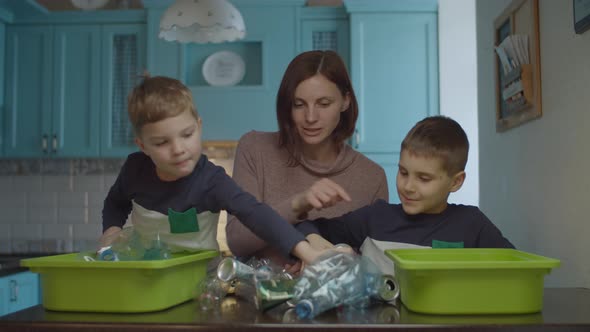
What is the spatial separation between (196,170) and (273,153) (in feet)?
1.32

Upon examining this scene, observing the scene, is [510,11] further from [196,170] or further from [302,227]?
[196,170]

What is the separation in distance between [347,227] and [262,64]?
7.84 ft

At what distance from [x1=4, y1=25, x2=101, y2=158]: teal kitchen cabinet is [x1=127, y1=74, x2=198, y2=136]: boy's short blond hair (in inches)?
105

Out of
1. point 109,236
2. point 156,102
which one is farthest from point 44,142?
point 156,102

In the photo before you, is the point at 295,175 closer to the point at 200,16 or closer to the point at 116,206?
the point at 116,206

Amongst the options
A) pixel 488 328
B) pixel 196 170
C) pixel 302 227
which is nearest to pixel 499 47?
pixel 302 227

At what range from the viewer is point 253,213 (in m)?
1.17

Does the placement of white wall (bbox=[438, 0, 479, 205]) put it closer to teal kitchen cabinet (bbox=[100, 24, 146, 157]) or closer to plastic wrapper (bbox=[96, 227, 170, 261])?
teal kitchen cabinet (bbox=[100, 24, 146, 157])

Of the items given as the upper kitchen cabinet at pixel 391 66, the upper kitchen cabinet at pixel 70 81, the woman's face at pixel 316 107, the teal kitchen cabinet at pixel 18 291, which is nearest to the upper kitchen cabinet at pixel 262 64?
the upper kitchen cabinet at pixel 70 81

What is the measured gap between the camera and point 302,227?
1.34 metres

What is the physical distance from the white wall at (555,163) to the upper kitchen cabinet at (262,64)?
6.26ft

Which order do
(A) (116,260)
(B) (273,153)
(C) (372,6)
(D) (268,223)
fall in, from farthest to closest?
(C) (372,6)
(B) (273,153)
(D) (268,223)
(A) (116,260)

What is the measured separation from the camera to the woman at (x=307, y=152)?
1502mm

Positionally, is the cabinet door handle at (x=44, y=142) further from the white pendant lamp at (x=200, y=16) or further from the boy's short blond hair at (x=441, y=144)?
the boy's short blond hair at (x=441, y=144)
